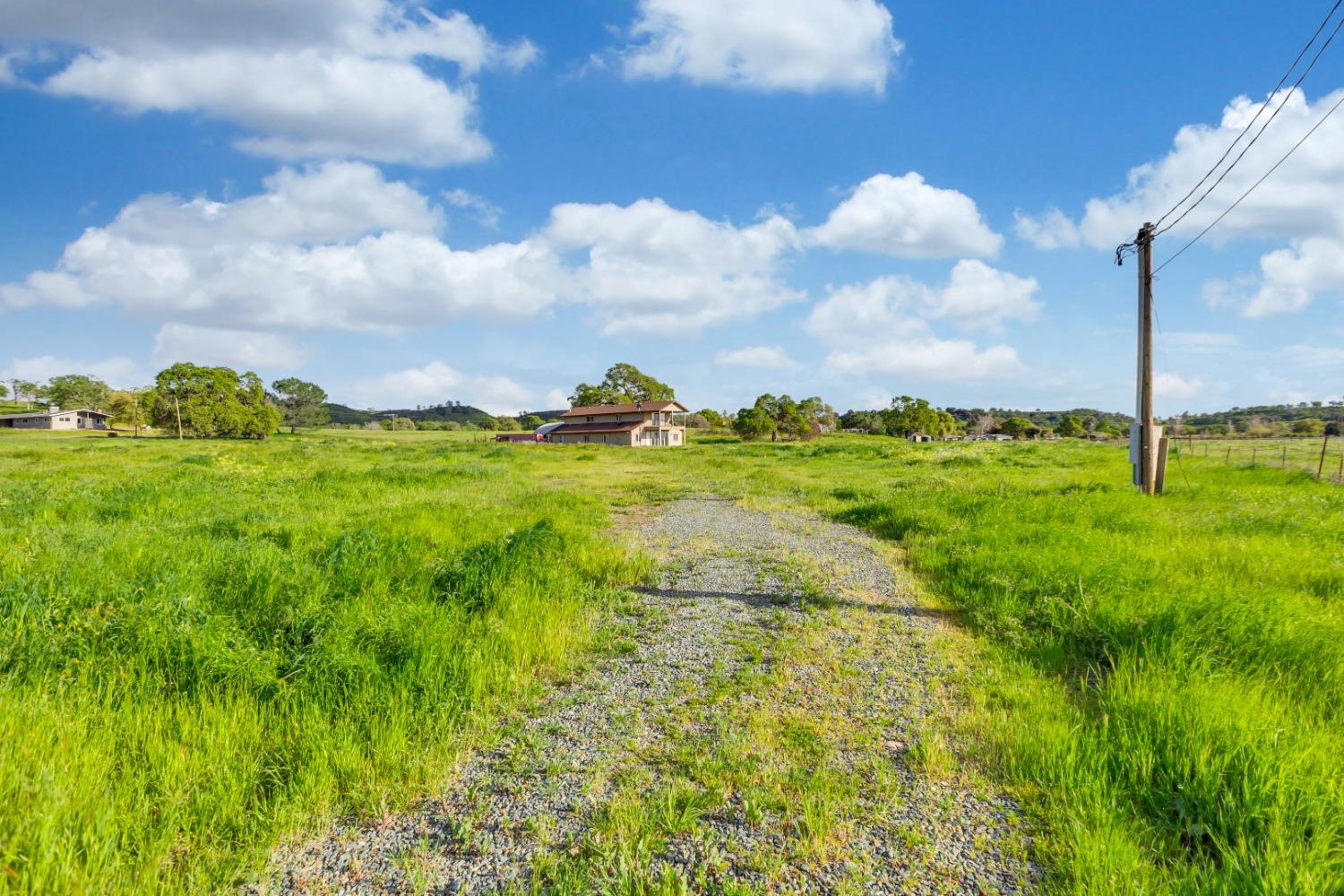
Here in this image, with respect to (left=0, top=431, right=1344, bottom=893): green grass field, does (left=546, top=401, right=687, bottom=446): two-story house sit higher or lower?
higher

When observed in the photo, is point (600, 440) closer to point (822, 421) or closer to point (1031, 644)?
point (822, 421)

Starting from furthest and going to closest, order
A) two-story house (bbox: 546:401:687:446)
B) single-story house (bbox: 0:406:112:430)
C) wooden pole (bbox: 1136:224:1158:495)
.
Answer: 1. single-story house (bbox: 0:406:112:430)
2. two-story house (bbox: 546:401:687:446)
3. wooden pole (bbox: 1136:224:1158:495)

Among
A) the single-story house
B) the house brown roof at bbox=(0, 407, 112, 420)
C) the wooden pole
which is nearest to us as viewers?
the wooden pole

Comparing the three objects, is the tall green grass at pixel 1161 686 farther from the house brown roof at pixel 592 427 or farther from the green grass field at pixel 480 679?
the house brown roof at pixel 592 427

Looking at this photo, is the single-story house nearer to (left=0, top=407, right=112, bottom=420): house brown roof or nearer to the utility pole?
(left=0, top=407, right=112, bottom=420): house brown roof

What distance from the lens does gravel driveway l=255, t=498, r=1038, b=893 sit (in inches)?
109

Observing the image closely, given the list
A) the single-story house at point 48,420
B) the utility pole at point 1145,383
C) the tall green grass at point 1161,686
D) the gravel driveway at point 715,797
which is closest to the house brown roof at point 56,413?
the single-story house at point 48,420

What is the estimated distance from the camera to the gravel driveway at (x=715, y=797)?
9.07 feet

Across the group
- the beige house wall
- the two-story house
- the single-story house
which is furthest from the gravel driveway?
the single-story house

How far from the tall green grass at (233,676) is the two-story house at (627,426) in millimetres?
55815

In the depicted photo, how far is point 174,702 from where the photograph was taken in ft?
12.8

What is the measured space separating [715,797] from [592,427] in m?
67.7

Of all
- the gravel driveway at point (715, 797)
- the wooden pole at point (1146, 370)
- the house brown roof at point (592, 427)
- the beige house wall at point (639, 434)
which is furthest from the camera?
the house brown roof at point (592, 427)

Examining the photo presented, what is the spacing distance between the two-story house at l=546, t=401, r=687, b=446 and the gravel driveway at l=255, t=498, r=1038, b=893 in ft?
192
